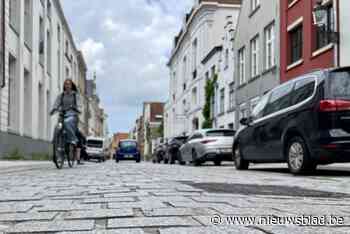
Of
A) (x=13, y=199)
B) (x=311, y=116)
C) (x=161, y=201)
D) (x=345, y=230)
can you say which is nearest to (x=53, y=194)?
(x=13, y=199)

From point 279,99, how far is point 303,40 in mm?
11209

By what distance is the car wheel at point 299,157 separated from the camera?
9925 millimetres

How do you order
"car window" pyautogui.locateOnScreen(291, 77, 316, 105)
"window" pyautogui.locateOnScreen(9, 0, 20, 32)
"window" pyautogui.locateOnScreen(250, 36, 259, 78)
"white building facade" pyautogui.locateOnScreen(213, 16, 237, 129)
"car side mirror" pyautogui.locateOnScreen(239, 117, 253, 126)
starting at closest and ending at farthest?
"car window" pyautogui.locateOnScreen(291, 77, 316, 105) < "car side mirror" pyautogui.locateOnScreen(239, 117, 253, 126) < "window" pyautogui.locateOnScreen(9, 0, 20, 32) < "window" pyautogui.locateOnScreen(250, 36, 259, 78) < "white building facade" pyautogui.locateOnScreen(213, 16, 237, 129)

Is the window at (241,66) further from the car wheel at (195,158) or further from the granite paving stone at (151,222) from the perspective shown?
the granite paving stone at (151,222)

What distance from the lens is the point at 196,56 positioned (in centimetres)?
5175

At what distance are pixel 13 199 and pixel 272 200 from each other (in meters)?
2.59

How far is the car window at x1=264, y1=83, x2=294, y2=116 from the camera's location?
10943 millimetres

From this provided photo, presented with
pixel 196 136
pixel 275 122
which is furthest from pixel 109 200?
pixel 196 136

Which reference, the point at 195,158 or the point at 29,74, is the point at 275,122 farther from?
the point at 29,74

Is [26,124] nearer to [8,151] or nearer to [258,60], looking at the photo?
[8,151]

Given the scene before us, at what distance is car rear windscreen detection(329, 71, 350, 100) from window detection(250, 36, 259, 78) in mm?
19662

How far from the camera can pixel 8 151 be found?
2039 cm

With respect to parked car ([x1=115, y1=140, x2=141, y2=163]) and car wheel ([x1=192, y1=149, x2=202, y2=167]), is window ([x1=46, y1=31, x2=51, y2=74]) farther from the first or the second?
car wheel ([x1=192, y1=149, x2=202, y2=167])

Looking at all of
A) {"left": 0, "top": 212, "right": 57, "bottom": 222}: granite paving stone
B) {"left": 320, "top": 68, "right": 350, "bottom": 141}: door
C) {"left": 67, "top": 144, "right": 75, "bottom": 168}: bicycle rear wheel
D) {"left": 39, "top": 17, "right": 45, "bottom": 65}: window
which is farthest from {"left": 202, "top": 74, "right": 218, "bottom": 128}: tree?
{"left": 0, "top": 212, "right": 57, "bottom": 222}: granite paving stone
